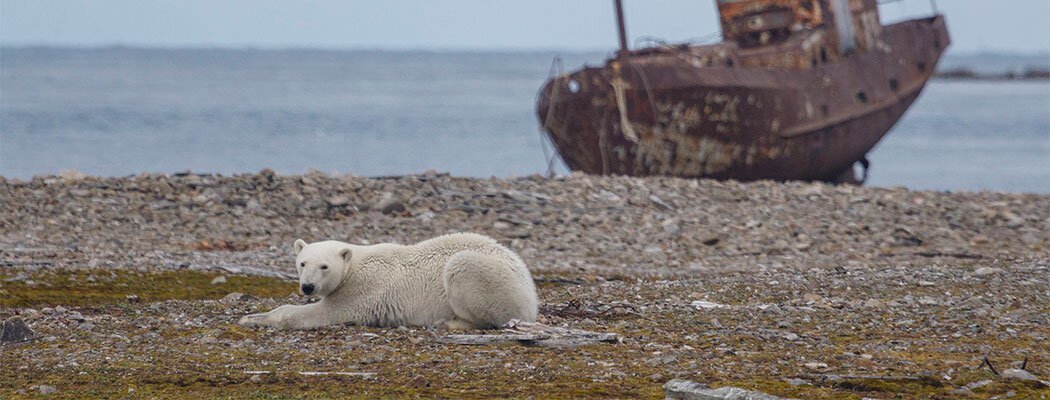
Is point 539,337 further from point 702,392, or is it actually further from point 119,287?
point 119,287

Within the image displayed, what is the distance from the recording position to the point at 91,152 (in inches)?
1698

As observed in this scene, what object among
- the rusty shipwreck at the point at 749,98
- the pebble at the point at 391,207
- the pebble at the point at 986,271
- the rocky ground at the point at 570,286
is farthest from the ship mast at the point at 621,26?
the pebble at the point at 986,271

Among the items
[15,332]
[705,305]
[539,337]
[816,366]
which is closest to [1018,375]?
[816,366]

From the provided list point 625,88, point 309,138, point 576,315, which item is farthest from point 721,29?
point 309,138

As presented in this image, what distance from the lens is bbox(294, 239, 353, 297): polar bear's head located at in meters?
7.70

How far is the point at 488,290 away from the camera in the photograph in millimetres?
7562

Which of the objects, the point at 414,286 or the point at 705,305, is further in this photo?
the point at 705,305

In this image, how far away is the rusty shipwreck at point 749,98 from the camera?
2272 cm

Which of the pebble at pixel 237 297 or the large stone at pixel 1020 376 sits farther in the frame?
the pebble at pixel 237 297

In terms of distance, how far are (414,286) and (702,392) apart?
290 cm

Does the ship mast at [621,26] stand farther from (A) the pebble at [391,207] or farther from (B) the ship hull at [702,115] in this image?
(A) the pebble at [391,207]

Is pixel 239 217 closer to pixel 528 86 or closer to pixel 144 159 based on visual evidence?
pixel 144 159

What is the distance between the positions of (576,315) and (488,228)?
20.2ft

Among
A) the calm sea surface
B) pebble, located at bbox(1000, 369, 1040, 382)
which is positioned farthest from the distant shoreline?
pebble, located at bbox(1000, 369, 1040, 382)
